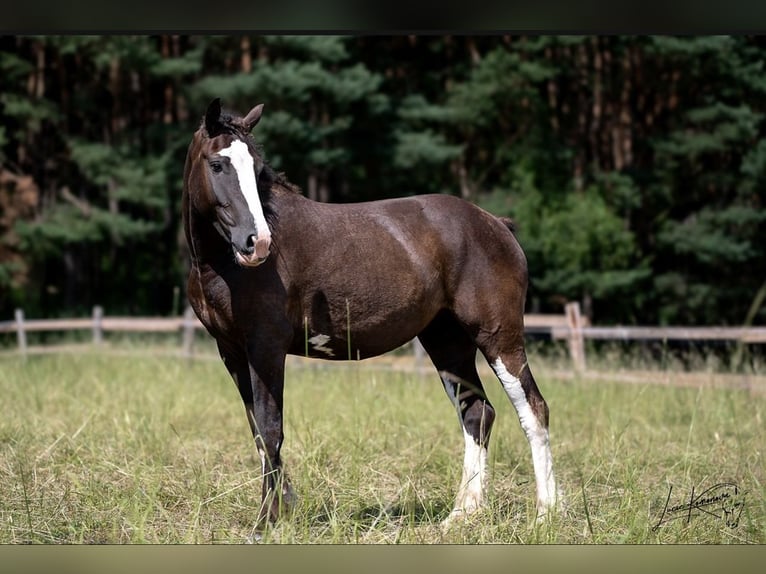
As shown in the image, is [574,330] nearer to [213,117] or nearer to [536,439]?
[536,439]

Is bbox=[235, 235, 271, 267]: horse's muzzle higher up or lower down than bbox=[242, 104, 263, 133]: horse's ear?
lower down

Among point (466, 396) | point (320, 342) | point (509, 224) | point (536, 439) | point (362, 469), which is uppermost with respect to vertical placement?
point (509, 224)

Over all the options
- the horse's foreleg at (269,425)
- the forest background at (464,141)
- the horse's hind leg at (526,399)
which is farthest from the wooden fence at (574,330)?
the forest background at (464,141)

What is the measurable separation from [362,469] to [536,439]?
105 centimetres

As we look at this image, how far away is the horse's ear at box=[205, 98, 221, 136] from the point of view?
3.74 meters

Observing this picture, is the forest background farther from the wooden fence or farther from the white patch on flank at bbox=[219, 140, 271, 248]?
the white patch on flank at bbox=[219, 140, 271, 248]

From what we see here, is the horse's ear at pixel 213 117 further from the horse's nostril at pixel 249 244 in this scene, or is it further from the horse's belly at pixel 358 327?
the horse's belly at pixel 358 327

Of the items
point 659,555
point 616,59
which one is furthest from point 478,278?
point 616,59

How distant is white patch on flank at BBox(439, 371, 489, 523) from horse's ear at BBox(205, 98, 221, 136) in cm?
192

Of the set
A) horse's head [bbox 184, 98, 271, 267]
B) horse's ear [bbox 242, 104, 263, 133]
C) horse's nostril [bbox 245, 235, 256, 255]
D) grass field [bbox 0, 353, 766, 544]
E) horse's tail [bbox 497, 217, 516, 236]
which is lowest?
grass field [bbox 0, 353, 766, 544]

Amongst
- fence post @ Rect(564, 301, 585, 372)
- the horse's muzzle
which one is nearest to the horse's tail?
the horse's muzzle

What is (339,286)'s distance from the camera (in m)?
4.14

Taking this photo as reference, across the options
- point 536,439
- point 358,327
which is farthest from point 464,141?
point 358,327

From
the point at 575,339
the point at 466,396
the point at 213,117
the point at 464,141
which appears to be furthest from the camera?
the point at 464,141
